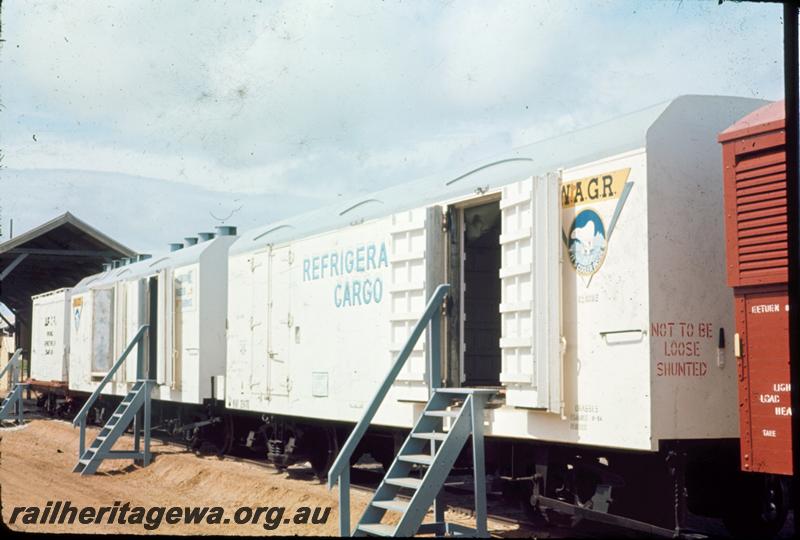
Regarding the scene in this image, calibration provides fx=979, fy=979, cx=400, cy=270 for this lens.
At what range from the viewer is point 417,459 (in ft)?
29.0

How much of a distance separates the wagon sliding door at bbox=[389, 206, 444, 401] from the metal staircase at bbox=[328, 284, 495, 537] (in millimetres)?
362

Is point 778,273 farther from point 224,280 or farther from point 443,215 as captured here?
point 224,280

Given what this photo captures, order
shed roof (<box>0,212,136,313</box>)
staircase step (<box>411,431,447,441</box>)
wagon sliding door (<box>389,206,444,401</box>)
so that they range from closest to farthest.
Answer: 1. staircase step (<box>411,431,447,441</box>)
2. wagon sliding door (<box>389,206,444,401</box>)
3. shed roof (<box>0,212,136,313</box>)

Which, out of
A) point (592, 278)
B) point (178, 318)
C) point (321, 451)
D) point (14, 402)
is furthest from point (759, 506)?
point (14, 402)

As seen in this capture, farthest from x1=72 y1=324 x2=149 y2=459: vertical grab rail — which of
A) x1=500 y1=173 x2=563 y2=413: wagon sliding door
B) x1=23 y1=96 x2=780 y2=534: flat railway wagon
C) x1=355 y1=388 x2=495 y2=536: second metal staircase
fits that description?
x1=500 y1=173 x2=563 y2=413: wagon sliding door

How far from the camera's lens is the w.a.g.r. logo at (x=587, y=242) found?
26.8 feet

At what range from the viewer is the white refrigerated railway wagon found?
770cm

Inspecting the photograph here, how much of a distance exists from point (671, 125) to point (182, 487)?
10210mm

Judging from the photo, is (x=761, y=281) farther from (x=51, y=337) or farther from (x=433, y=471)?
(x=51, y=337)

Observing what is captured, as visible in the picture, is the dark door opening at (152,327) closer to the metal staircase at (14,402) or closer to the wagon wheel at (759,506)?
the metal staircase at (14,402)

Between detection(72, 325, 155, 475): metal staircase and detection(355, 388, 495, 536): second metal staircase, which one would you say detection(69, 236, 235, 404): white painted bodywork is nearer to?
detection(72, 325, 155, 475): metal staircase

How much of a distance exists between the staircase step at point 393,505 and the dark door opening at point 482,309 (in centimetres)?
259

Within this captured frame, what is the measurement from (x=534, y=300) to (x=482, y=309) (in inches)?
113

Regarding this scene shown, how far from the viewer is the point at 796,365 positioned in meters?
5.67
